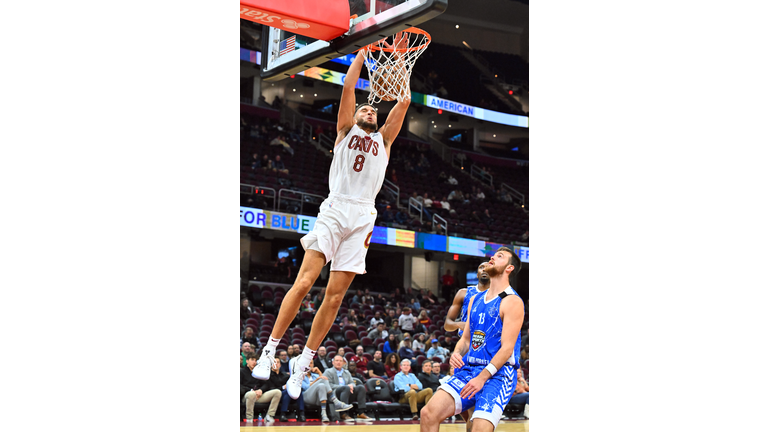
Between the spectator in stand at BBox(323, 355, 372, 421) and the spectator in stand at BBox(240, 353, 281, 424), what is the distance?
2.57 ft

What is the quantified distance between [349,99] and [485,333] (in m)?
1.93

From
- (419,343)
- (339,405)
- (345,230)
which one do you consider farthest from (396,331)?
(345,230)

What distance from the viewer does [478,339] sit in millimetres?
4379

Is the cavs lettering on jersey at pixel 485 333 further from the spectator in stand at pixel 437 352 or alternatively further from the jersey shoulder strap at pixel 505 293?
the spectator in stand at pixel 437 352

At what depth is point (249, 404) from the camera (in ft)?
26.6

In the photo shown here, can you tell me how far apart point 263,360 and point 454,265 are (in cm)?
1437

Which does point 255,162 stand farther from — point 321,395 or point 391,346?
point 321,395

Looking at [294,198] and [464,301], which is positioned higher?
[294,198]

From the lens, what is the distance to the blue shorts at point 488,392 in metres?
4.02

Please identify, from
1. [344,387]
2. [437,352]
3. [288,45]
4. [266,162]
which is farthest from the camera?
[266,162]

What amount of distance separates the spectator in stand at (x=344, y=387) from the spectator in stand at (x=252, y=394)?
0.78 m

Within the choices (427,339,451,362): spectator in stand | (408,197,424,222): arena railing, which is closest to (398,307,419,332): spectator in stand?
(427,339,451,362): spectator in stand
